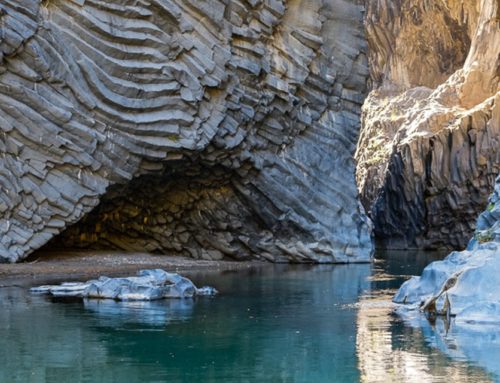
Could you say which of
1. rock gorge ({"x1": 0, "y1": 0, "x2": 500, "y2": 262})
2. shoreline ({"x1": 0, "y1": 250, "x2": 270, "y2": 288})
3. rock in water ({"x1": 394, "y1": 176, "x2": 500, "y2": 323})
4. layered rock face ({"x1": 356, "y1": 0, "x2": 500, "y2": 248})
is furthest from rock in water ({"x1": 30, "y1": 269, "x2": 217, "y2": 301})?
layered rock face ({"x1": 356, "y1": 0, "x2": 500, "y2": 248})

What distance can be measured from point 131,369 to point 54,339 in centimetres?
279

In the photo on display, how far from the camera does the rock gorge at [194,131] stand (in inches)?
1085

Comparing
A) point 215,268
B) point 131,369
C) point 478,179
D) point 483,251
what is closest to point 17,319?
point 131,369

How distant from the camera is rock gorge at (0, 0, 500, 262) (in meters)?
27.6

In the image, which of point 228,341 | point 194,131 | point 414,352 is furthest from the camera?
point 194,131

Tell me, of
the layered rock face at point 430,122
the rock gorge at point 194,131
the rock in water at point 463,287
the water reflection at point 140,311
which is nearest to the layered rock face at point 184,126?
the rock gorge at point 194,131

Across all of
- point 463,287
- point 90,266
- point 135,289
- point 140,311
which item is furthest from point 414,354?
point 90,266

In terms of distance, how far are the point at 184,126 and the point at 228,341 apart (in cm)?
1585

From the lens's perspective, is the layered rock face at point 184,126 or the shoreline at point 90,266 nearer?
the shoreline at point 90,266

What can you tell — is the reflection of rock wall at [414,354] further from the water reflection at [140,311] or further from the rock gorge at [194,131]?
the rock gorge at [194,131]

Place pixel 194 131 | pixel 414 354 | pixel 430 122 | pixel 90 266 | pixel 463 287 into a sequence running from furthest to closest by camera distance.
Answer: pixel 430 122, pixel 194 131, pixel 90 266, pixel 463 287, pixel 414 354

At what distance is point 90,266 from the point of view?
2878 cm

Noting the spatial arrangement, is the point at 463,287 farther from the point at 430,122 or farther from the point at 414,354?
the point at 430,122

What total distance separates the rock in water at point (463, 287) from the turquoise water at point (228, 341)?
0.80 metres
